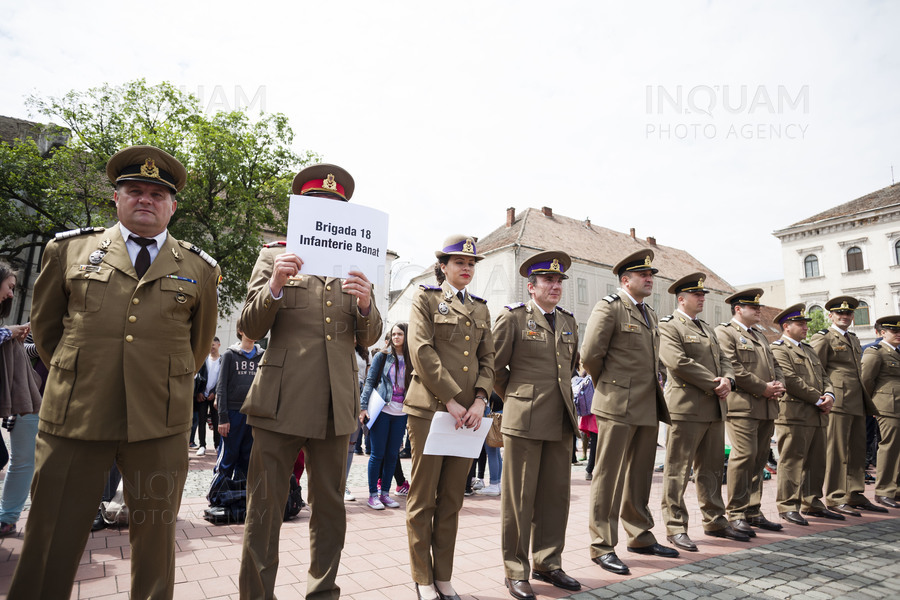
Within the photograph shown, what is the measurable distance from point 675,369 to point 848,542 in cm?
238

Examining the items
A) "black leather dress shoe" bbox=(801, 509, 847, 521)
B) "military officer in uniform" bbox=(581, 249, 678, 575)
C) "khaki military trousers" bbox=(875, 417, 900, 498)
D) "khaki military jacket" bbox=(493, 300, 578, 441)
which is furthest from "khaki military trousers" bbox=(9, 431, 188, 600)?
"khaki military trousers" bbox=(875, 417, 900, 498)

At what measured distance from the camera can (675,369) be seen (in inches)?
212

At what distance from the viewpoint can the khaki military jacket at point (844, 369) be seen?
7.12 m

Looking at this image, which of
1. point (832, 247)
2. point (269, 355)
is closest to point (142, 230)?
point (269, 355)

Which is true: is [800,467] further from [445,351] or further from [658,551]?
[445,351]

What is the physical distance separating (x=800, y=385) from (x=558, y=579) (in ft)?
14.7

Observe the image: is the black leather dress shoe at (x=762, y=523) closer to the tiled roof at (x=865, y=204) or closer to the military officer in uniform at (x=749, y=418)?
the military officer in uniform at (x=749, y=418)

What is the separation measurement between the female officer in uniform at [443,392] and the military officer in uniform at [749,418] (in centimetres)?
353

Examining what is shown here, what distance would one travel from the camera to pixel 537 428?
13.0 feet

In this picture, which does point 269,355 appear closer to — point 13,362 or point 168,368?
point 168,368

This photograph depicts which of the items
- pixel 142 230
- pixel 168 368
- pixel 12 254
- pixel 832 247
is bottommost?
pixel 168 368

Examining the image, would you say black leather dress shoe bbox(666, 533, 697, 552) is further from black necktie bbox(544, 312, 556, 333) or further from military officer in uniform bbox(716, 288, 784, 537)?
black necktie bbox(544, 312, 556, 333)

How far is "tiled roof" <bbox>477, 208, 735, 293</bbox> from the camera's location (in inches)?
1412

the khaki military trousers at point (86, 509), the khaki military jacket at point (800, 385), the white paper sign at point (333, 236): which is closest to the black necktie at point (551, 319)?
the white paper sign at point (333, 236)
